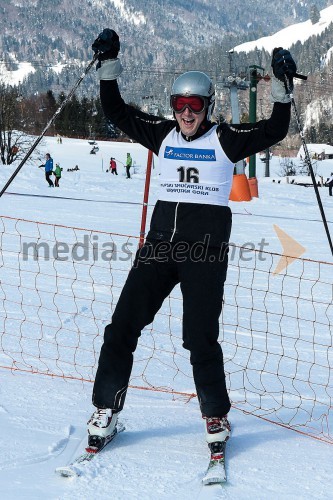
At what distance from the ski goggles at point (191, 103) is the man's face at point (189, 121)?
0.01 m

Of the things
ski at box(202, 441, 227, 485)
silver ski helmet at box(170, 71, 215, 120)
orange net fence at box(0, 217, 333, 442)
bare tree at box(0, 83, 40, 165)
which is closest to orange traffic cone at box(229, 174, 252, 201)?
orange net fence at box(0, 217, 333, 442)

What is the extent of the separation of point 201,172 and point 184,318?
718 mm

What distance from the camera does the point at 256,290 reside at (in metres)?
7.80

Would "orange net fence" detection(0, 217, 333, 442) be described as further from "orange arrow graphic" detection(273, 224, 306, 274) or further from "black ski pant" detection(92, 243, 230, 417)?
"black ski pant" detection(92, 243, 230, 417)

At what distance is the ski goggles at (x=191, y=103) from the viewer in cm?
296

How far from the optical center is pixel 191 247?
2922 mm

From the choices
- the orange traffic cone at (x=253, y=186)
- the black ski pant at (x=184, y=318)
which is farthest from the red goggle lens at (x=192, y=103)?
the orange traffic cone at (x=253, y=186)

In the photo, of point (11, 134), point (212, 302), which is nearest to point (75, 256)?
point (212, 302)

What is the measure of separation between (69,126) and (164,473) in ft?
270

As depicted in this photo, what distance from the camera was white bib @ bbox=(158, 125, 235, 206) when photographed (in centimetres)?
296

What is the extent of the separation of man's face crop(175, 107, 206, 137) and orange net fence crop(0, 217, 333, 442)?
4.56ft

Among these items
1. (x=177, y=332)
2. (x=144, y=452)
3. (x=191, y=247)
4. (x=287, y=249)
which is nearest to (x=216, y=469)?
Answer: (x=144, y=452)

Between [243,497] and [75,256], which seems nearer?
[243,497]

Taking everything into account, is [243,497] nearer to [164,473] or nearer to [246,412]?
[164,473]
